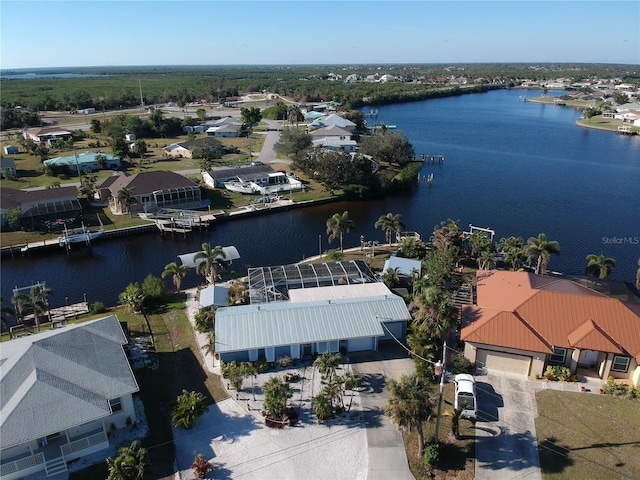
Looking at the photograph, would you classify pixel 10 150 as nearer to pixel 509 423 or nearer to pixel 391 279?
pixel 391 279

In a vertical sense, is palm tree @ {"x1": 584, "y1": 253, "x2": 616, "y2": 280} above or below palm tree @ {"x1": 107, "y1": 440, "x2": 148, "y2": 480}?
above

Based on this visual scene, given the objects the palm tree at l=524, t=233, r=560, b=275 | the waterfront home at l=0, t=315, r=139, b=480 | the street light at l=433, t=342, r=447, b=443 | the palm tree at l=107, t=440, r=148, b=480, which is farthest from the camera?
the palm tree at l=524, t=233, r=560, b=275

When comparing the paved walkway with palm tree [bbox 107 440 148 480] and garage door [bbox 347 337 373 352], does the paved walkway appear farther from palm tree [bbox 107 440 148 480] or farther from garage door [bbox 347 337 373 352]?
palm tree [bbox 107 440 148 480]

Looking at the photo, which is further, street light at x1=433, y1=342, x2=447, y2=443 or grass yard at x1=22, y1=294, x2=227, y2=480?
grass yard at x1=22, y1=294, x2=227, y2=480

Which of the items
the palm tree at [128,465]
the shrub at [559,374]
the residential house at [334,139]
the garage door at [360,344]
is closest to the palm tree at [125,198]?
the residential house at [334,139]

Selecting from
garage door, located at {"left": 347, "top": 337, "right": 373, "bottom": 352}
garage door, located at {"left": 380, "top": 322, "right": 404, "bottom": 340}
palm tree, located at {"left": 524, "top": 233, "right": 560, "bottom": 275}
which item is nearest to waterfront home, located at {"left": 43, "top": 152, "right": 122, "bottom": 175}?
garage door, located at {"left": 347, "top": 337, "right": 373, "bottom": 352}

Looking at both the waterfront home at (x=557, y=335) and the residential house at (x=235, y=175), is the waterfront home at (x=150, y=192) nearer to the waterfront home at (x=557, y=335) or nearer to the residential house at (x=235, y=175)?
the residential house at (x=235, y=175)

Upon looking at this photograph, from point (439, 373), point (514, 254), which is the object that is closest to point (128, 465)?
point (439, 373)
